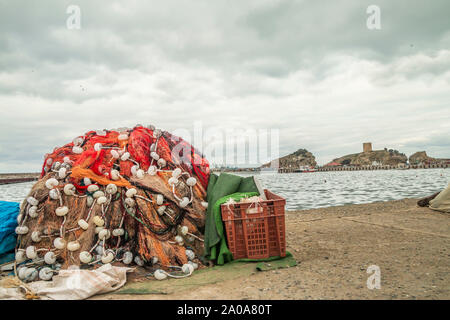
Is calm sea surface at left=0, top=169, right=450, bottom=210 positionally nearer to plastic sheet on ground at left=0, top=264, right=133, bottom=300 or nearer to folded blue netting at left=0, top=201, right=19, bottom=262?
plastic sheet on ground at left=0, top=264, right=133, bottom=300

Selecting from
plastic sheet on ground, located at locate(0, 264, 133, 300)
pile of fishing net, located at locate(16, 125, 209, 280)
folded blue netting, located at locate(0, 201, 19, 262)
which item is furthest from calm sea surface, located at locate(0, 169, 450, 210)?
folded blue netting, located at locate(0, 201, 19, 262)

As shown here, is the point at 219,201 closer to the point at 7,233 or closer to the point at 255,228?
the point at 255,228

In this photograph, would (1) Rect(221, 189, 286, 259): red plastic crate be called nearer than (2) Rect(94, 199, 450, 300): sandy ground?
No

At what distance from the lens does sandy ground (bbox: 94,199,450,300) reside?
2.90 meters

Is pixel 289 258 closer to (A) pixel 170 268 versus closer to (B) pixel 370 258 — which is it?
(B) pixel 370 258

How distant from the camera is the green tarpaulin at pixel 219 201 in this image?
4012 mm

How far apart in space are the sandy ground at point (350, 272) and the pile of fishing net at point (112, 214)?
2.46 ft

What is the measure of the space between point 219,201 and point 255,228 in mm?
618

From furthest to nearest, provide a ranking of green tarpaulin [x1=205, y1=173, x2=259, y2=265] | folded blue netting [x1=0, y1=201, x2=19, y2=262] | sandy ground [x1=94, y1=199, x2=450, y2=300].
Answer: folded blue netting [x1=0, y1=201, x2=19, y2=262] → green tarpaulin [x1=205, y1=173, x2=259, y2=265] → sandy ground [x1=94, y1=199, x2=450, y2=300]

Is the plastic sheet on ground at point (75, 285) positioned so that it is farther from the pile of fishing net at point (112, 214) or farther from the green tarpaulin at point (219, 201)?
the green tarpaulin at point (219, 201)

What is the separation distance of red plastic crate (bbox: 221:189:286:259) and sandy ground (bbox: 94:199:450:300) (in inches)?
16.8

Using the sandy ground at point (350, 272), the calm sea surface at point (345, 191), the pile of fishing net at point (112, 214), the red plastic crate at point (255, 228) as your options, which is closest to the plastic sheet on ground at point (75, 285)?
the sandy ground at point (350, 272)
